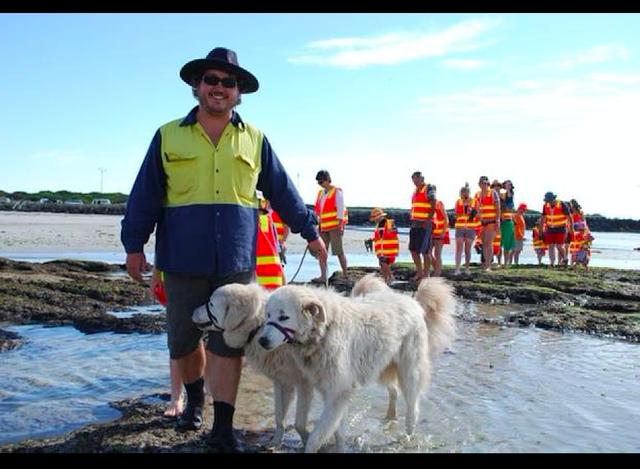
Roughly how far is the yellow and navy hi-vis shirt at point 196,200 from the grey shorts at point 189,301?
0.31ft

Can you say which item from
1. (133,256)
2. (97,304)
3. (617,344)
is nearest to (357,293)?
(133,256)

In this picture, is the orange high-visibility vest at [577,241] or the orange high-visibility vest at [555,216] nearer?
the orange high-visibility vest at [555,216]

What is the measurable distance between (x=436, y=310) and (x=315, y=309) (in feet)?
6.91

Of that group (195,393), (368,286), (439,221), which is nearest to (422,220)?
(439,221)

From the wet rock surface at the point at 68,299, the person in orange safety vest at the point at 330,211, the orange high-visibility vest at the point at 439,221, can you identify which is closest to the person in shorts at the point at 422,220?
the person in orange safety vest at the point at 330,211

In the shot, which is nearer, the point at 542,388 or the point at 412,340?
the point at 412,340

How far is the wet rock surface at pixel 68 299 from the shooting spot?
10055mm

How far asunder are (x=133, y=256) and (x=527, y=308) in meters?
9.23

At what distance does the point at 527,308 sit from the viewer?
12.6 meters

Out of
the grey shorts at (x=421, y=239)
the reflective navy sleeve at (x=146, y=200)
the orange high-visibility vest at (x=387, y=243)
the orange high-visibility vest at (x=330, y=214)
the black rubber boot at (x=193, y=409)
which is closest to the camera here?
the reflective navy sleeve at (x=146, y=200)

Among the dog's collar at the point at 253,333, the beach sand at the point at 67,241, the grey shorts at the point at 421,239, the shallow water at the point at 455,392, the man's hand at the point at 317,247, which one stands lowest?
the shallow water at the point at 455,392

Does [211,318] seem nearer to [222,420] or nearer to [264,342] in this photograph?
[264,342]

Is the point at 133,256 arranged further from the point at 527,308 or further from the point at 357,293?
the point at 527,308

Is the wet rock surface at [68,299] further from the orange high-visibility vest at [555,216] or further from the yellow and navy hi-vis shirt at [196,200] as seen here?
the orange high-visibility vest at [555,216]
